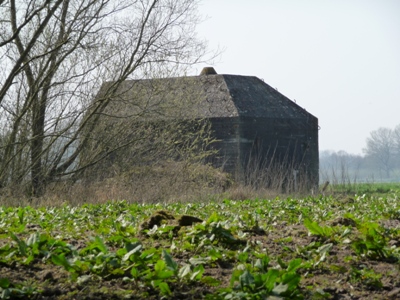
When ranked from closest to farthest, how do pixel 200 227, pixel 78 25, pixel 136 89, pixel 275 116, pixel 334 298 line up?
pixel 334 298, pixel 200 227, pixel 78 25, pixel 136 89, pixel 275 116

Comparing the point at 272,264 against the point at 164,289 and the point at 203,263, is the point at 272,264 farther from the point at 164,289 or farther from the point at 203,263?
the point at 164,289

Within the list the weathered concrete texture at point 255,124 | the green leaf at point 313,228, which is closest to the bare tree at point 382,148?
the weathered concrete texture at point 255,124

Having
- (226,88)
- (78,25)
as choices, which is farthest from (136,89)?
(226,88)

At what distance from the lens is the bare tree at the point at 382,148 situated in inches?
4993

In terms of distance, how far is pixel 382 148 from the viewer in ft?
427

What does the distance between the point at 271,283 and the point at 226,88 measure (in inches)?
1124

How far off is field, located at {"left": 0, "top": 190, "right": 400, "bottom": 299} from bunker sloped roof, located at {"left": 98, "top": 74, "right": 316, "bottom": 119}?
10.0 meters

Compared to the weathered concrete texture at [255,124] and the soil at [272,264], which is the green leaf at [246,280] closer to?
the soil at [272,264]

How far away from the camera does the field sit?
397 cm

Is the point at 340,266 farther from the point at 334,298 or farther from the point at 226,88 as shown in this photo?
the point at 226,88

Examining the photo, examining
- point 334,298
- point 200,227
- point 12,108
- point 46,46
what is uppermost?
point 46,46

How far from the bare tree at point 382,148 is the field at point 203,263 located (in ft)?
401

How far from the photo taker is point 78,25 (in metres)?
15.1

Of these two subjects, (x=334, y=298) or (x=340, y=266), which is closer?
(x=334, y=298)
